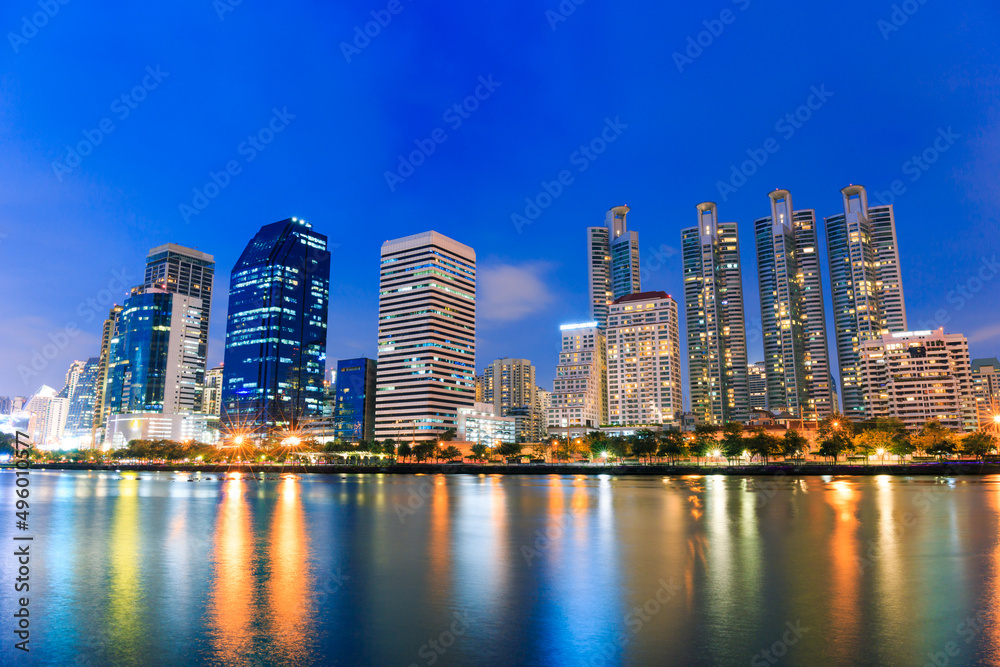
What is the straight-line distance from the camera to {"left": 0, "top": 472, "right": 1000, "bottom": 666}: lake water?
16.8 meters

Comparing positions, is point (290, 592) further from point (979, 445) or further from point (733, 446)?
point (979, 445)

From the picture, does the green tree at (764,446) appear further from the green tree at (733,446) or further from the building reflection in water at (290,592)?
the building reflection in water at (290,592)

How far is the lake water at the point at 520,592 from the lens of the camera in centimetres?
1675

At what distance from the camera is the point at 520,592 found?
2361 centimetres

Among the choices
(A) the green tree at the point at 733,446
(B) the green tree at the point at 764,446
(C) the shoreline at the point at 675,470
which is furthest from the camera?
(A) the green tree at the point at 733,446

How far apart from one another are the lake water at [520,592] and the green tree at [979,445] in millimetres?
131753

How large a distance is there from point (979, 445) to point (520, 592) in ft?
557

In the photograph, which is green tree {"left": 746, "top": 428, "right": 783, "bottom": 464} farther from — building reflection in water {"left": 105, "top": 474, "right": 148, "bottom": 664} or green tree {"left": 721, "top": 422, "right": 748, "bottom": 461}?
building reflection in water {"left": 105, "top": 474, "right": 148, "bottom": 664}

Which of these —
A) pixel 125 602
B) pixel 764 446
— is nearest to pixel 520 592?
pixel 125 602

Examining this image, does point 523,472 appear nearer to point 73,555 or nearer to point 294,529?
point 294,529

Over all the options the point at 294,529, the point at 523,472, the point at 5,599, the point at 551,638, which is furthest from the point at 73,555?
the point at 523,472

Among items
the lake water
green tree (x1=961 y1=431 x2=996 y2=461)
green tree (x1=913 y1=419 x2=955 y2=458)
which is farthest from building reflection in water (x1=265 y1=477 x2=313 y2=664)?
green tree (x1=961 y1=431 x2=996 y2=461)

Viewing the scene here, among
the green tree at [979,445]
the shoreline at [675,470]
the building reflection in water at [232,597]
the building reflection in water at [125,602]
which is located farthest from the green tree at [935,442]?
the building reflection in water at [125,602]

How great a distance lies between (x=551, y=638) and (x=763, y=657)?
5415mm
